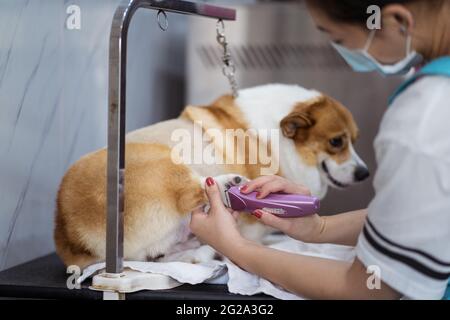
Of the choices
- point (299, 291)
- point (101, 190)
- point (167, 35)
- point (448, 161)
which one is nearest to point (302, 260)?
point (299, 291)

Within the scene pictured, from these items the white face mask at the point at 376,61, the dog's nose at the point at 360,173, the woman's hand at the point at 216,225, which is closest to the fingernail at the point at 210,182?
the woman's hand at the point at 216,225

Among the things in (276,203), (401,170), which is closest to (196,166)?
(276,203)

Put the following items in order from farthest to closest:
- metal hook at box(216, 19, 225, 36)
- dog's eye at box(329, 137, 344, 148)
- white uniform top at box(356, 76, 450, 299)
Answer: dog's eye at box(329, 137, 344, 148) → metal hook at box(216, 19, 225, 36) → white uniform top at box(356, 76, 450, 299)

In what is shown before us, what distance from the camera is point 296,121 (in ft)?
4.33

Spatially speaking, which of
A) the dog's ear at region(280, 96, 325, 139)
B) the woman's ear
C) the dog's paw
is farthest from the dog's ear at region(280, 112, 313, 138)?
the woman's ear

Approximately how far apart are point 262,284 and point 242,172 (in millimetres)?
268

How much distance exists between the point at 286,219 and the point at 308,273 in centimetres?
16

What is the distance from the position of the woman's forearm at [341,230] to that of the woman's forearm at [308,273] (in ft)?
0.58

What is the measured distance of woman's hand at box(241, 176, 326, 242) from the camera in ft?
3.23

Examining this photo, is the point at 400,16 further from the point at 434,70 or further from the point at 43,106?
the point at 43,106

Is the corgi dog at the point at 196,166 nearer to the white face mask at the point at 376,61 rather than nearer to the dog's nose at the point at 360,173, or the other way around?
the dog's nose at the point at 360,173

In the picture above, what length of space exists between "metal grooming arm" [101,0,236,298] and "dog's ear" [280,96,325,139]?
1.47ft

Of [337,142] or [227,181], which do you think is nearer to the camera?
[227,181]

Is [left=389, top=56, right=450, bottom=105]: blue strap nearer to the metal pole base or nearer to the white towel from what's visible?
the white towel
